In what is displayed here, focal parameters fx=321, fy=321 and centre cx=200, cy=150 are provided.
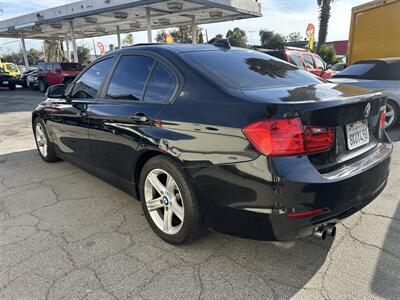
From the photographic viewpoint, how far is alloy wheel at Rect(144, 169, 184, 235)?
2588mm

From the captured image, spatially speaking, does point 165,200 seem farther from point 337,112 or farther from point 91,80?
point 91,80

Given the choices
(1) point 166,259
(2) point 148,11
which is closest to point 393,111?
(1) point 166,259

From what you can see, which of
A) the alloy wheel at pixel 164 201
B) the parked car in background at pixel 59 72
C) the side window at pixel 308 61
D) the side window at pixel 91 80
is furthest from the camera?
the parked car in background at pixel 59 72

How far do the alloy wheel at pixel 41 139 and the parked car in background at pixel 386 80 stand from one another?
552 cm

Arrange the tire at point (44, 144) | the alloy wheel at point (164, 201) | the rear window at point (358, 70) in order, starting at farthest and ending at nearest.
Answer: the rear window at point (358, 70)
the tire at point (44, 144)
the alloy wheel at point (164, 201)

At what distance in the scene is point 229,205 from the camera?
2148 millimetres

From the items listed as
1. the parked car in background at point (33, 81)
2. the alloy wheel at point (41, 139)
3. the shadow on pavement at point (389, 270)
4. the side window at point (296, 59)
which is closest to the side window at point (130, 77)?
the alloy wheel at point (41, 139)

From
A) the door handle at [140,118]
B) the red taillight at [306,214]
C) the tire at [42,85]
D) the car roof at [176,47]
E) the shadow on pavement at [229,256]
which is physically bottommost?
the tire at [42,85]

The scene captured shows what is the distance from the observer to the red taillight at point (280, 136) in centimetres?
194

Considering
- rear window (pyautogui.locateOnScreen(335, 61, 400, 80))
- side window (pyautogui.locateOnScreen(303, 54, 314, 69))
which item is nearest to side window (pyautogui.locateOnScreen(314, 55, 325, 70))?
side window (pyautogui.locateOnScreen(303, 54, 314, 69))

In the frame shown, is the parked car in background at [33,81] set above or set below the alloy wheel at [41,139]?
below

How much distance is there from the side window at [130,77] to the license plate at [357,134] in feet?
5.61

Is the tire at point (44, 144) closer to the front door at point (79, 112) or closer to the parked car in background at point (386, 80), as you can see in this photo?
the front door at point (79, 112)

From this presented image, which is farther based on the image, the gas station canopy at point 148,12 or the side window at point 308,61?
the gas station canopy at point 148,12
